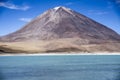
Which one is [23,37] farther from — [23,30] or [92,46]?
[92,46]

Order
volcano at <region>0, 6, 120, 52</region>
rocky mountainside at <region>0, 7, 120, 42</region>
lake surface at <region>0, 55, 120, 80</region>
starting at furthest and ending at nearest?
rocky mountainside at <region>0, 7, 120, 42</region>
volcano at <region>0, 6, 120, 52</region>
lake surface at <region>0, 55, 120, 80</region>

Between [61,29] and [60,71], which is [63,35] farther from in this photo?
[60,71]

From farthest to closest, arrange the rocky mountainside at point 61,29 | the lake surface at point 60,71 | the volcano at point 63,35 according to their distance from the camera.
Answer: the rocky mountainside at point 61,29 → the volcano at point 63,35 → the lake surface at point 60,71

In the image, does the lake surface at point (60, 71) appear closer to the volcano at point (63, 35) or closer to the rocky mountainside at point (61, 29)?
the volcano at point (63, 35)

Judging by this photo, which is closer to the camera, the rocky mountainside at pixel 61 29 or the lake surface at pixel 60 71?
the lake surface at pixel 60 71

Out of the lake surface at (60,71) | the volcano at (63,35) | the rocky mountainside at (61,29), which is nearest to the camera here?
the lake surface at (60,71)

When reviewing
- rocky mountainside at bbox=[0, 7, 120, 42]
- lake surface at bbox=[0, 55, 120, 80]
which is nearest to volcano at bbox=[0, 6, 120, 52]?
rocky mountainside at bbox=[0, 7, 120, 42]

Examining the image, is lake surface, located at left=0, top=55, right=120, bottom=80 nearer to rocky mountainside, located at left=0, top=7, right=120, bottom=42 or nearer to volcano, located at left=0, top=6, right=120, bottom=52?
volcano, located at left=0, top=6, right=120, bottom=52

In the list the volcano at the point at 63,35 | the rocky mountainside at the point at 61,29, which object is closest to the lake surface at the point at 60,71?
the volcano at the point at 63,35
